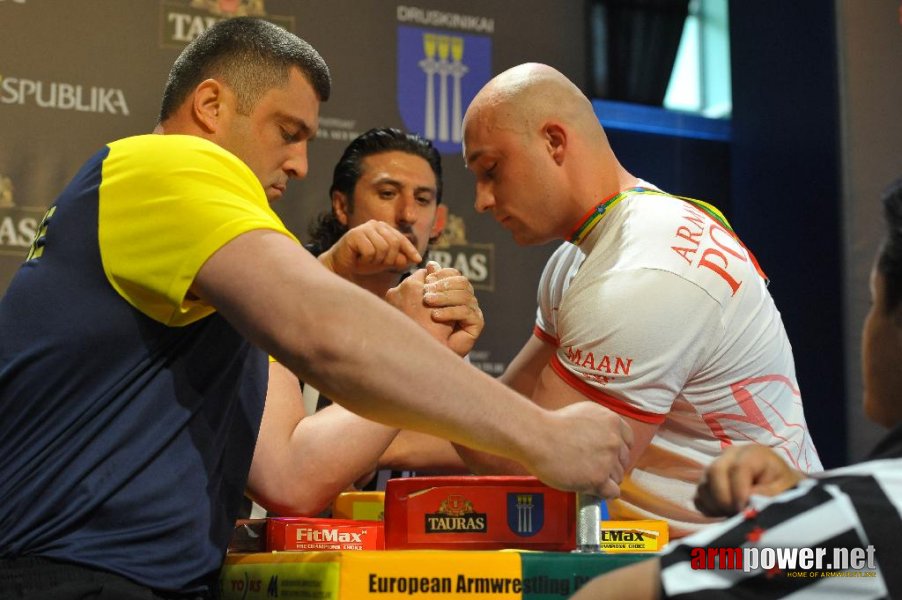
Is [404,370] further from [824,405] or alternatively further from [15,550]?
[824,405]

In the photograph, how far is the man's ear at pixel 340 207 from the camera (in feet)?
10.3

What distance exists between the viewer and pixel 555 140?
2.07 meters

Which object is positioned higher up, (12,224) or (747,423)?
(12,224)

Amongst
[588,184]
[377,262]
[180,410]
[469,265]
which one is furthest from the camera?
[469,265]

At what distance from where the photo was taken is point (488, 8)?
3.54 metres

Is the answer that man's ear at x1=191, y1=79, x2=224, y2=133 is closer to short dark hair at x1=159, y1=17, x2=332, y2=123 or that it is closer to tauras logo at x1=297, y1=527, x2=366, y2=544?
short dark hair at x1=159, y1=17, x2=332, y2=123

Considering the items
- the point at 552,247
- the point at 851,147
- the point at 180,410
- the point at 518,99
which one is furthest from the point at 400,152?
the point at 180,410

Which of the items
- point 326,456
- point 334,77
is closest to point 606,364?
point 326,456

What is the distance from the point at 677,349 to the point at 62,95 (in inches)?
79.6

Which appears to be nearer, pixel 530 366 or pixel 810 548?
pixel 810 548

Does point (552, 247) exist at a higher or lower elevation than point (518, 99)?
lower

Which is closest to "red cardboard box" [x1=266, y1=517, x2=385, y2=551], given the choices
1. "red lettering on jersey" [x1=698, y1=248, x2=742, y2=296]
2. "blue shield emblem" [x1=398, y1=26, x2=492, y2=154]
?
"red lettering on jersey" [x1=698, y1=248, x2=742, y2=296]

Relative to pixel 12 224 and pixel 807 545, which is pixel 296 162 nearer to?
pixel 807 545

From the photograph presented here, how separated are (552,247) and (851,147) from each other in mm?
1075
